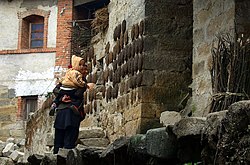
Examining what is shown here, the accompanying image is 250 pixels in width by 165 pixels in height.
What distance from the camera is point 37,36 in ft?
66.0

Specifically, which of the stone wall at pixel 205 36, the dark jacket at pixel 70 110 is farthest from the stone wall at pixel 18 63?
the stone wall at pixel 205 36

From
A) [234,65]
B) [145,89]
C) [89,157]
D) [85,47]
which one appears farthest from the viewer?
[85,47]

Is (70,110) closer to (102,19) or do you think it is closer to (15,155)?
(102,19)

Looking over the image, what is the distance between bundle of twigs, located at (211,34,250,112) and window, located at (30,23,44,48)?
14721 millimetres

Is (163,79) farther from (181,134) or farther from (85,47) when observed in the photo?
(85,47)

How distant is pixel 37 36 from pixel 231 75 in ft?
49.6

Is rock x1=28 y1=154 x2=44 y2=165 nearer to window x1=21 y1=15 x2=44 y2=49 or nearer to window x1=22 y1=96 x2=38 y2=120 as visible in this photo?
window x1=22 y1=96 x2=38 y2=120

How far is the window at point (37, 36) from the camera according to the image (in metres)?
20.0

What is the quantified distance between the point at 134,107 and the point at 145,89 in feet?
1.08

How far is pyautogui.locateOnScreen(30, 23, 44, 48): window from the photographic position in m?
20.0

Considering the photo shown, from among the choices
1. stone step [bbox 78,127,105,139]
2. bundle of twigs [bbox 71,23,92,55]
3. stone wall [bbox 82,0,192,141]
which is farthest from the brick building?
stone wall [bbox 82,0,192,141]

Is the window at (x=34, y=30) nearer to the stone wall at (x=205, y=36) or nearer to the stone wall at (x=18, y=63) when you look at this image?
the stone wall at (x=18, y=63)

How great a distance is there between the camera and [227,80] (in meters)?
5.54

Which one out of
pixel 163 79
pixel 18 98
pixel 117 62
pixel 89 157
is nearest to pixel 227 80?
pixel 89 157
